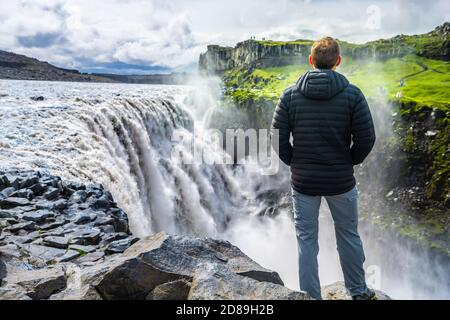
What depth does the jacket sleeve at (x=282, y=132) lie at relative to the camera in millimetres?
6505

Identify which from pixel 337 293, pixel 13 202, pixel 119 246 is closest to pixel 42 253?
pixel 119 246

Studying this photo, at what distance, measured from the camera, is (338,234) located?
6742 mm

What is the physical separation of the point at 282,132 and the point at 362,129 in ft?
4.37

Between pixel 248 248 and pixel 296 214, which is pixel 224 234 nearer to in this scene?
pixel 248 248

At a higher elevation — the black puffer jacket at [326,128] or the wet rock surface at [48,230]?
the black puffer jacket at [326,128]

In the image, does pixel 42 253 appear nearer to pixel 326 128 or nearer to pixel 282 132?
pixel 282 132

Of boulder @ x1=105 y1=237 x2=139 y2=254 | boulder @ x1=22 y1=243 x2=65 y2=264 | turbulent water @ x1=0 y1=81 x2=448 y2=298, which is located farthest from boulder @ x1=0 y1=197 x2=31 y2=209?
boulder @ x1=105 y1=237 x2=139 y2=254

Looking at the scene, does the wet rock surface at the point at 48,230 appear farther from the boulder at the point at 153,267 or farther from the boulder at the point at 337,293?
the boulder at the point at 337,293

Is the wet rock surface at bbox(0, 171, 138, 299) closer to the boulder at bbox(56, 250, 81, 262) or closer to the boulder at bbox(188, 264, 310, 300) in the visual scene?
the boulder at bbox(56, 250, 81, 262)

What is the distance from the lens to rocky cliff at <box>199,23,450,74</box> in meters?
92.5

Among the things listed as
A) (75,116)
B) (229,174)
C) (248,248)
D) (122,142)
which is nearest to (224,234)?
(248,248)

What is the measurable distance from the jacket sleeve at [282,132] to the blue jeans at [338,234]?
2.36 feet

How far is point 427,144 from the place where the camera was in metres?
37.2

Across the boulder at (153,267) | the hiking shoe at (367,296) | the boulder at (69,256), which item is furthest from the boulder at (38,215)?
the hiking shoe at (367,296)
